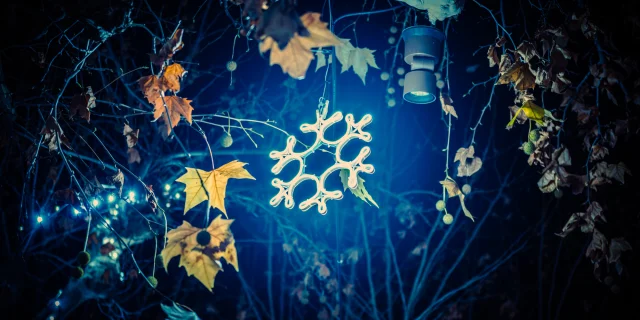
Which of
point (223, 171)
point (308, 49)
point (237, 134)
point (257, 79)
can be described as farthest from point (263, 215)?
point (308, 49)

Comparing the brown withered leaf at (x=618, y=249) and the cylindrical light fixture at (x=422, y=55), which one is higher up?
the cylindrical light fixture at (x=422, y=55)

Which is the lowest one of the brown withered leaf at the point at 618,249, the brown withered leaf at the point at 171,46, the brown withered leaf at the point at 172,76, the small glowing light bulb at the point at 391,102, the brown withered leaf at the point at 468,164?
the brown withered leaf at the point at 618,249

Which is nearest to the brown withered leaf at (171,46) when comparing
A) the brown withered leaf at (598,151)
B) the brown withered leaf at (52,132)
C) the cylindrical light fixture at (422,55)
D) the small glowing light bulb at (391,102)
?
the brown withered leaf at (52,132)

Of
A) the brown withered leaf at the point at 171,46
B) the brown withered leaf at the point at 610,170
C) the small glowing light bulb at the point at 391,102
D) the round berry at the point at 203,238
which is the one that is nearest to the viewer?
the round berry at the point at 203,238

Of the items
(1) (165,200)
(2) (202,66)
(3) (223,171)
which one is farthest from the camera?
(2) (202,66)

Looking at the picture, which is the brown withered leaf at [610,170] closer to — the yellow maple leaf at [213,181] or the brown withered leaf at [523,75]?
the brown withered leaf at [523,75]

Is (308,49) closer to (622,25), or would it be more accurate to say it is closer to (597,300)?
(622,25)
